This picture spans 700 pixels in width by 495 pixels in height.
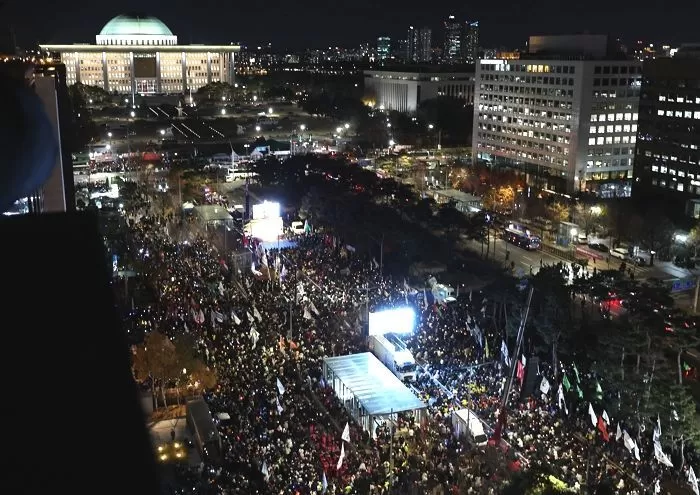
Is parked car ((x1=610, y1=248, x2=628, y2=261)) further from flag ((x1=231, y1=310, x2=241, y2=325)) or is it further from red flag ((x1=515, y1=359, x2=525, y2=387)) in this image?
flag ((x1=231, y1=310, x2=241, y2=325))

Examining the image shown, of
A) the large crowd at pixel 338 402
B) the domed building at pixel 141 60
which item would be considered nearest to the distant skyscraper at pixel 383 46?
the domed building at pixel 141 60

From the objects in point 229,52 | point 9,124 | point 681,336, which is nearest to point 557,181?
point 681,336

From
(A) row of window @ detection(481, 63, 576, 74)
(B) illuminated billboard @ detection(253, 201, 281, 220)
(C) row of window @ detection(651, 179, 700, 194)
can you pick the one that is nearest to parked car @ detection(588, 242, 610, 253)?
(C) row of window @ detection(651, 179, 700, 194)

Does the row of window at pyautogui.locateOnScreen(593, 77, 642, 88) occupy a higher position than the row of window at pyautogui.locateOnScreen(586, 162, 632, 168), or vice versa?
the row of window at pyautogui.locateOnScreen(593, 77, 642, 88)

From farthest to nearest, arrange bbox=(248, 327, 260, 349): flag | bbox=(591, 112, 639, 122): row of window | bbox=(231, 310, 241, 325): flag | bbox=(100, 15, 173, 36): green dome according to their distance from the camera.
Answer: bbox=(100, 15, 173, 36): green dome, bbox=(591, 112, 639, 122): row of window, bbox=(231, 310, 241, 325): flag, bbox=(248, 327, 260, 349): flag

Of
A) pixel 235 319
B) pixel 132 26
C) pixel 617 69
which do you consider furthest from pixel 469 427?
pixel 132 26

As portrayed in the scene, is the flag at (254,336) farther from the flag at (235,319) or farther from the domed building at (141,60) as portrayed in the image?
the domed building at (141,60)
